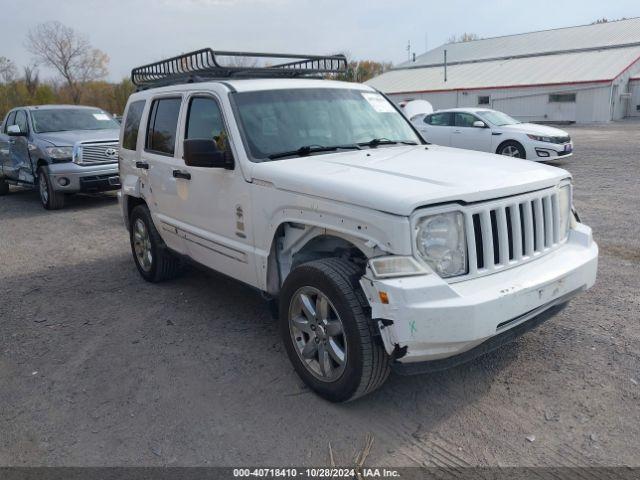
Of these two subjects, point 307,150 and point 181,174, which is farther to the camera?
point 181,174

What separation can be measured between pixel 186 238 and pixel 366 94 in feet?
6.79

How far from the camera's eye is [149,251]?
5828 millimetres

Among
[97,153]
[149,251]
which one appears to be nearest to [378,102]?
[149,251]

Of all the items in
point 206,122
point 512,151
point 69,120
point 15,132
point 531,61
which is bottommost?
point 512,151

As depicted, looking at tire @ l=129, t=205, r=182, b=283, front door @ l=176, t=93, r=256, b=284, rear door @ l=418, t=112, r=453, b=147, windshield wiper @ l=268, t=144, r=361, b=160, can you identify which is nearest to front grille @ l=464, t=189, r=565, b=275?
windshield wiper @ l=268, t=144, r=361, b=160

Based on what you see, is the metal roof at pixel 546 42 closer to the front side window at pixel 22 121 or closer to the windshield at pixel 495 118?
the windshield at pixel 495 118

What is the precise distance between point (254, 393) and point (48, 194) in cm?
885

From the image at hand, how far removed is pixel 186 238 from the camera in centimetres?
495

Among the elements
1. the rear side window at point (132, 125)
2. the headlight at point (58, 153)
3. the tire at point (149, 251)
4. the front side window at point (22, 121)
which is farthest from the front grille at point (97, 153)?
the tire at point (149, 251)

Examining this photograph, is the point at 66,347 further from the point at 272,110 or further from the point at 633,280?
the point at 633,280

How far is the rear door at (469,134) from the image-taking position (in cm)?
1423

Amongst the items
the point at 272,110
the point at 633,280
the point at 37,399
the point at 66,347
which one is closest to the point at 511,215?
the point at 272,110

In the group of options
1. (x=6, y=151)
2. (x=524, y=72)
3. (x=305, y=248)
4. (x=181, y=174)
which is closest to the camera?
(x=305, y=248)

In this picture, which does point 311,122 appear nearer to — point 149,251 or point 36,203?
point 149,251
